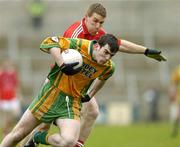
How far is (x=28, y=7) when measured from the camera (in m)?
32.7

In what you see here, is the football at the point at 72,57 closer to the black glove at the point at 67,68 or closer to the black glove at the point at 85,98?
the black glove at the point at 67,68

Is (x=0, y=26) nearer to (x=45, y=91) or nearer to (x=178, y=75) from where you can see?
(x=178, y=75)

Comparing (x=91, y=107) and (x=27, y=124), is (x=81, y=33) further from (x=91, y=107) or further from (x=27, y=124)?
(x=27, y=124)

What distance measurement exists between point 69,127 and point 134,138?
348 inches

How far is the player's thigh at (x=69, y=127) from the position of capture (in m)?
11.0

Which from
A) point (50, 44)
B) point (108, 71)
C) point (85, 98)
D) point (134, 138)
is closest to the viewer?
point (50, 44)

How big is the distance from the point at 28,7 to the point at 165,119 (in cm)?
786

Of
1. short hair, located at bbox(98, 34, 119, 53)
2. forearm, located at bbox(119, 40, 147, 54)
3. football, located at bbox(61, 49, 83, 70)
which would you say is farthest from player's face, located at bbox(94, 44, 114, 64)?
forearm, located at bbox(119, 40, 147, 54)

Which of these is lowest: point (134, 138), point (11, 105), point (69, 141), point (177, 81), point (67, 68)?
point (134, 138)

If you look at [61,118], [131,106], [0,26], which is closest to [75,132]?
[61,118]

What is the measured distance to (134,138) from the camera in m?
19.8

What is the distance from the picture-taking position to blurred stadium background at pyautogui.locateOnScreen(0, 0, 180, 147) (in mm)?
28828

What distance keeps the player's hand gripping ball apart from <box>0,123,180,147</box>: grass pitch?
22.0 ft

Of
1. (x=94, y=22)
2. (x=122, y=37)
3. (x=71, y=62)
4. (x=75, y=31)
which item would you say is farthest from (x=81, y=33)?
(x=122, y=37)
